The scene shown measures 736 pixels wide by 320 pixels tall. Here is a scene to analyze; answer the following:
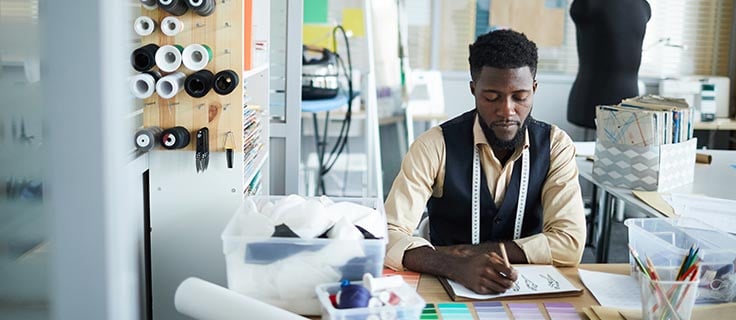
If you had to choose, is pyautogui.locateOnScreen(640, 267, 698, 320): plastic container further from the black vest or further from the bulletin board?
the bulletin board

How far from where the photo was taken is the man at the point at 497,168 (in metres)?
A: 1.94

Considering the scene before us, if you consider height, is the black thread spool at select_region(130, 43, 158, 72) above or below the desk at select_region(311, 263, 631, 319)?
above

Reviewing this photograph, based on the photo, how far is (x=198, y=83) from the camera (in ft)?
5.62

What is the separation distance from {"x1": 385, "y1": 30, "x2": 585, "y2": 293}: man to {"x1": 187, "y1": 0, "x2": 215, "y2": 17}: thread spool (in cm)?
66

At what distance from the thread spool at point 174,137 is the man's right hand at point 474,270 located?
596mm

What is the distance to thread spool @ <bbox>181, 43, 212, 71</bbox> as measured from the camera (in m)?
1.69

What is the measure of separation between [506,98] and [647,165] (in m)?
0.82

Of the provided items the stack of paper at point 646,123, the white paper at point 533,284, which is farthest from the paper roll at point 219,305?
the stack of paper at point 646,123

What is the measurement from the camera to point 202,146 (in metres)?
1.74

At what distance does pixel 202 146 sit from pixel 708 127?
3.83m

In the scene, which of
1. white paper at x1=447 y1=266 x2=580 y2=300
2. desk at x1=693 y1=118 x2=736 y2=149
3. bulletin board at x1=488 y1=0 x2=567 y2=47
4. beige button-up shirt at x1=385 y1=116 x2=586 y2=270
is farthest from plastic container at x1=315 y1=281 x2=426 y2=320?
bulletin board at x1=488 y1=0 x2=567 y2=47

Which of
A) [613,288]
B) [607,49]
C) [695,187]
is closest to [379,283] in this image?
[613,288]

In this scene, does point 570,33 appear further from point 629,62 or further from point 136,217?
point 136,217

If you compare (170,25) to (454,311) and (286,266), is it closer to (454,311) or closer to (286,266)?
(286,266)
